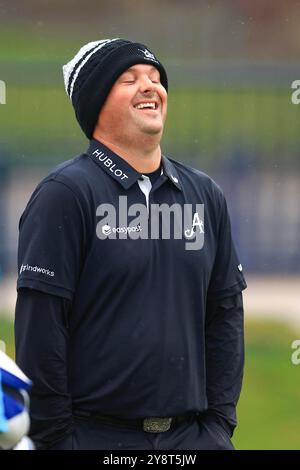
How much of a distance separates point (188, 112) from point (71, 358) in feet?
18.8

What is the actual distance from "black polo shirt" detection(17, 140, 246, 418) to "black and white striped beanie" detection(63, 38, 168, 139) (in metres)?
0.24

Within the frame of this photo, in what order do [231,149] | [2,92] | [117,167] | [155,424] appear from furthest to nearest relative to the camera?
1. [231,149]
2. [2,92]
3. [117,167]
4. [155,424]

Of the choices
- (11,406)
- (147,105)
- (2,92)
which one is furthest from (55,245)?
(2,92)

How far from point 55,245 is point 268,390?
433 cm

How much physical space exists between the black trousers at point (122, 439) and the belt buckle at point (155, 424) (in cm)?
1

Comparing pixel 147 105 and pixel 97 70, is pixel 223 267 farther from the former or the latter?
pixel 97 70

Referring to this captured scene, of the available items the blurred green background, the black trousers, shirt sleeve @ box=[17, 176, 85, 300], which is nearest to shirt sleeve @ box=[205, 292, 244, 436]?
the black trousers

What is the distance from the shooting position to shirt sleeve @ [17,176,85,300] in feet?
11.7

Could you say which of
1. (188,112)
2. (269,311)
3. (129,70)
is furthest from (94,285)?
(188,112)

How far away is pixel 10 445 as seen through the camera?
2797 mm

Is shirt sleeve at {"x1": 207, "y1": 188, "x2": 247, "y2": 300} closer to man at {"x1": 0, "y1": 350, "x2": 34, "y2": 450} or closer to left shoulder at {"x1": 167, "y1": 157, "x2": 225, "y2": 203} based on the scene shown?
left shoulder at {"x1": 167, "y1": 157, "x2": 225, "y2": 203}

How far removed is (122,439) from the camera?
3.60m

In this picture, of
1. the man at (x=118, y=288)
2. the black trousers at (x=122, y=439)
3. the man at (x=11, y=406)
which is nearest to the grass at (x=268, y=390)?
the black trousers at (x=122, y=439)

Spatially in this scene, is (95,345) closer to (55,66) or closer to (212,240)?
(212,240)
